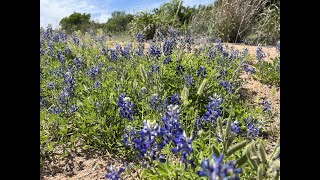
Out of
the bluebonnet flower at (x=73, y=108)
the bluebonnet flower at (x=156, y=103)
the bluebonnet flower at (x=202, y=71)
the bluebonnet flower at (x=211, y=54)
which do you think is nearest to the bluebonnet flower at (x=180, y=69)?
the bluebonnet flower at (x=202, y=71)

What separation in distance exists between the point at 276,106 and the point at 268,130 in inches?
26.1

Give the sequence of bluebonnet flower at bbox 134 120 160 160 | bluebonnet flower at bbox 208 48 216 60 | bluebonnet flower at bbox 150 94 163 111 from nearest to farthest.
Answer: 1. bluebonnet flower at bbox 134 120 160 160
2. bluebonnet flower at bbox 150 94 163 111
3. bluebonnet flower at bbox 208 48 216 60

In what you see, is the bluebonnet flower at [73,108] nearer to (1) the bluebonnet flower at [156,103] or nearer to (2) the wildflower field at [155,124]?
(2) the wildflower field at [155,124]

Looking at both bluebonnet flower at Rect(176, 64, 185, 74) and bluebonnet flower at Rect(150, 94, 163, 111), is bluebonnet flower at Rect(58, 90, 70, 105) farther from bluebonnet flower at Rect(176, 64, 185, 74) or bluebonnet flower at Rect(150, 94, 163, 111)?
bluebonnet flower at Rect(176, 64, 185, 74)

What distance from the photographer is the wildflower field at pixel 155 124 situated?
5.48ft

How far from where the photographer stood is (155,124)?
5.35 feet

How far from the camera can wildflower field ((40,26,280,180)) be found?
65.7 inches

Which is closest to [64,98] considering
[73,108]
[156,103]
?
[73,108]

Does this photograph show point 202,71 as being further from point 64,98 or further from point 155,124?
point 155,124

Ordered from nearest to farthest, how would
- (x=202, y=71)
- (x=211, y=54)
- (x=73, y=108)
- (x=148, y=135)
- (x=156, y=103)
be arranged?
1. (x=148, y=135)
2. (x=156, y=103)
3. (x=73, y=108)
4. (x=202, y=71)
5. (x=211, y=54)

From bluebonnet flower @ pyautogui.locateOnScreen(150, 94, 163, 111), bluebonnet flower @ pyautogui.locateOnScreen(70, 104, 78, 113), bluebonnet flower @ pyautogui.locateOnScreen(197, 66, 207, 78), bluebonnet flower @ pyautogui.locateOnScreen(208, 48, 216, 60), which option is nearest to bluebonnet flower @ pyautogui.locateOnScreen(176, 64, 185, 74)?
bluebonnet flower @ pyautogui.locateOnScreen(197, 66, 207, 78)

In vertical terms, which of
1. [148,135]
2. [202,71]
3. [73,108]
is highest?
[202,71]
